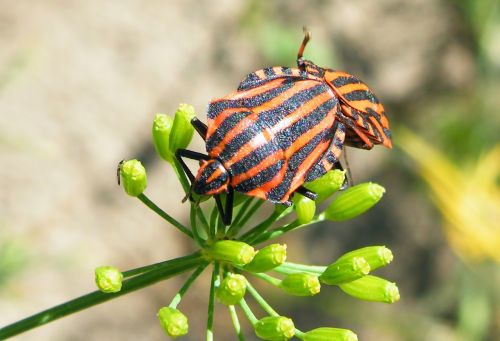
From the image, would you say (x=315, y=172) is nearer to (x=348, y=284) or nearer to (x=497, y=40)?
(x=348, y=284)

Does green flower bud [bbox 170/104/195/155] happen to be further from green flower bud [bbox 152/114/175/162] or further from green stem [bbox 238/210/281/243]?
green stem [bbox 238/210/281/243]

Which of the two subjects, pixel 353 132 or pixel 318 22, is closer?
pixel 353 132

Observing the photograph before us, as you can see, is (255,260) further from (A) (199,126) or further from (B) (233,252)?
(A) (199,126)

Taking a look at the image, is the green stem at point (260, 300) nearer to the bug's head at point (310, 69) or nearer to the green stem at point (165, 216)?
the green stem at point (165, 216)

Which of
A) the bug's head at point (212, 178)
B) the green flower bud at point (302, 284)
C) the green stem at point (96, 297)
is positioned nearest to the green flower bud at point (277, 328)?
the green flower bud at point (302, 284)

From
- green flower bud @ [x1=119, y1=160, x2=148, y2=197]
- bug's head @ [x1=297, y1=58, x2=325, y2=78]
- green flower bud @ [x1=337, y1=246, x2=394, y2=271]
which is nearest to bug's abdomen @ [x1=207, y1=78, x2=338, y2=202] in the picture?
bug's head @ [x1=297, y1=58, x2=325, y2=78]

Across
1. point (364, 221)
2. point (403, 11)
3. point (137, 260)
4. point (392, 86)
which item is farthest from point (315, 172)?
point (403, 11)
